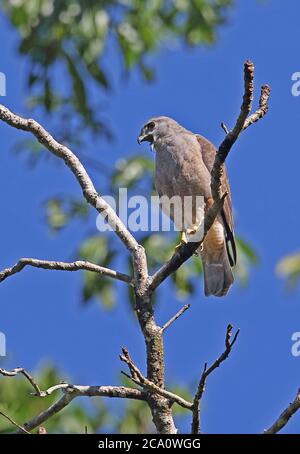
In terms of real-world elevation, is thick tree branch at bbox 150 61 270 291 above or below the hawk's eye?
below

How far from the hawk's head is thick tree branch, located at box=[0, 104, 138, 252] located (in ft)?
7.18

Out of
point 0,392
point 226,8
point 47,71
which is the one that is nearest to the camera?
point 0,392

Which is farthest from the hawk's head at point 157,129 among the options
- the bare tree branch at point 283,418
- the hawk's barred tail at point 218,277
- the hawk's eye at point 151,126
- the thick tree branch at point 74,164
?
the bare tree branch at point 283,418

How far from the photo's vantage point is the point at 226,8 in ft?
36.7

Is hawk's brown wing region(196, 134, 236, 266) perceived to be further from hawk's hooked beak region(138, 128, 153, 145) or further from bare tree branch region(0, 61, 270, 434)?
bare tree branch region(0, 61, 270, 434)

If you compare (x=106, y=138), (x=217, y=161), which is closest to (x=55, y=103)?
(x=106, y=138)

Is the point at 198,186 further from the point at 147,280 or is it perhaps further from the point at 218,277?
the point at 147,280

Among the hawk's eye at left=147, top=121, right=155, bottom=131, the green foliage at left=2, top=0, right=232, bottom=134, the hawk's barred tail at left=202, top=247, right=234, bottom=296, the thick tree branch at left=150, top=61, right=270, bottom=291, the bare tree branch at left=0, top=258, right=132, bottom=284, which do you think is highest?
the green foliage at left=2, top=0, right=232, bottom=134

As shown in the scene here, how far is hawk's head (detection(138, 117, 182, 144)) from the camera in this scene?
6.69 metres

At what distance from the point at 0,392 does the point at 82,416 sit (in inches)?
30.7

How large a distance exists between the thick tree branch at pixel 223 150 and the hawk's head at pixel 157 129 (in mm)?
2365

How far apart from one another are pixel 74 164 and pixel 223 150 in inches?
26.5

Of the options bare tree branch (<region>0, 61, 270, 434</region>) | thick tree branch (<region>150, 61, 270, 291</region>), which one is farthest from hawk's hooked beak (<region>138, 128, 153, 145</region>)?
thick tree branch (<region>150, 61, 270, 291</region>)
